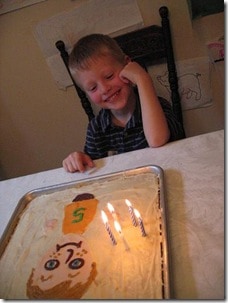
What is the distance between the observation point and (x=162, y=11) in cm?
124

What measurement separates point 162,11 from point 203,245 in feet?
3.50

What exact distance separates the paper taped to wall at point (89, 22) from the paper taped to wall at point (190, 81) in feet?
0.82

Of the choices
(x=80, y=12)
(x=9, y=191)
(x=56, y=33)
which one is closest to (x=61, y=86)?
(x=56, y=33)

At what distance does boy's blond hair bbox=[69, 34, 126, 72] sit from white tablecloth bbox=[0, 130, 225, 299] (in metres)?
0.35

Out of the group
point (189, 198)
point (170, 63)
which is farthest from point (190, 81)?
point (189, 198)

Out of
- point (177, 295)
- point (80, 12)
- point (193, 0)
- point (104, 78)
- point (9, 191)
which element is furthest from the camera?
point (80, 12)

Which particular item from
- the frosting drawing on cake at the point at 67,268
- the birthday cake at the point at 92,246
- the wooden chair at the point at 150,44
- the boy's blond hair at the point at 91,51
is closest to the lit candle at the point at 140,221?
the birthday cake at the point at 92,246

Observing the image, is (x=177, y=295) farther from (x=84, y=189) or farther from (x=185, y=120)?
(x=185, y=120)

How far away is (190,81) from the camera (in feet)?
4.66

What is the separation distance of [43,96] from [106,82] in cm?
72

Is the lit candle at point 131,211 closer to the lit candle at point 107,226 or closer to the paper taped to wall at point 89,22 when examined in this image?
the lit candle at point 107,226

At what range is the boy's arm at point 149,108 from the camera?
2.76ft

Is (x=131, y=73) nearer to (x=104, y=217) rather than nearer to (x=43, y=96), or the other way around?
(x=104, y=217)

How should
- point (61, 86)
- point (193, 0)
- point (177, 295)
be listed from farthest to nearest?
point (61, 86)
point (193, 0)
point (177, 295)
